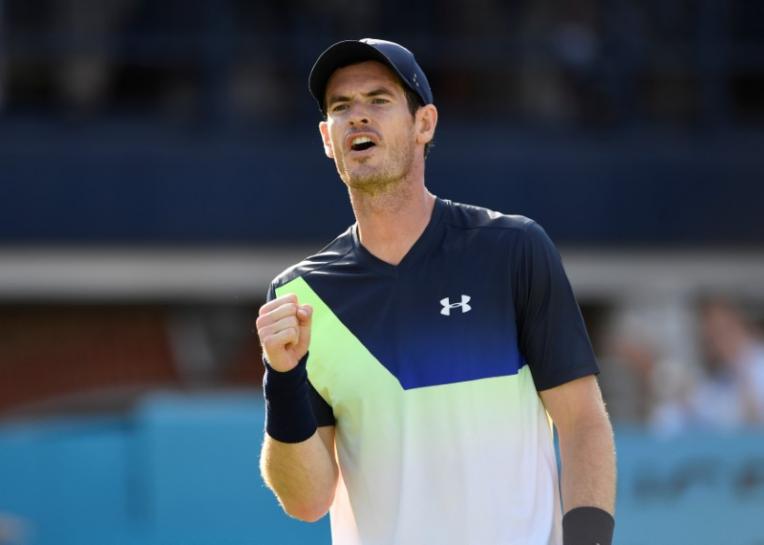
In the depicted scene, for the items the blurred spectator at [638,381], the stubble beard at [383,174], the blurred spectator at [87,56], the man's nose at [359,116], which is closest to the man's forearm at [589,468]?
the stubble beard at [383,174]

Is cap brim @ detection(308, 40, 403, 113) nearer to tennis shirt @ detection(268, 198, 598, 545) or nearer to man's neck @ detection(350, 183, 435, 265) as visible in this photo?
man's neck @ detection(350, 183, 435, 265)

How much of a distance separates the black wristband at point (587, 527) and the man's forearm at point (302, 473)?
611mm

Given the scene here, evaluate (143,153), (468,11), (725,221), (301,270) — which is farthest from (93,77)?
(301,270)

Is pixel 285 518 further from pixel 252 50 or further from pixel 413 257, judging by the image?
pixel 252 50

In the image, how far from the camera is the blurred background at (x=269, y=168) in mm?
13445

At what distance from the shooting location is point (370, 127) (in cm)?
382

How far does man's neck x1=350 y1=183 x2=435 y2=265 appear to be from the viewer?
12.9ft

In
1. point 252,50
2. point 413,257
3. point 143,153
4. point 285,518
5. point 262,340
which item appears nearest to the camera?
point 262,340

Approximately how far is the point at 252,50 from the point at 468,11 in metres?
2.14

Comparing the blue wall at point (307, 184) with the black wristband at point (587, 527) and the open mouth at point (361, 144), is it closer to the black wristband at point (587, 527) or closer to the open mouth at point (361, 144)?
the open mouth at point (361, 144)

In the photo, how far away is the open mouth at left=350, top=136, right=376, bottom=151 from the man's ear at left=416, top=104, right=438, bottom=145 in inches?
5.8

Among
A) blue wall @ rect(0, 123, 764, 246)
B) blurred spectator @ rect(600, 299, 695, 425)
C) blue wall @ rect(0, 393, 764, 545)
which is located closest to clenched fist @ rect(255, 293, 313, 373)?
blue wall @ rect(0, 393, 764, 545)

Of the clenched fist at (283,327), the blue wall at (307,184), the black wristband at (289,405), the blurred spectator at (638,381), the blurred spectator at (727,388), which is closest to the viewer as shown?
the clenched fist at (283,327)

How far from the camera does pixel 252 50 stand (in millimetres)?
14398
